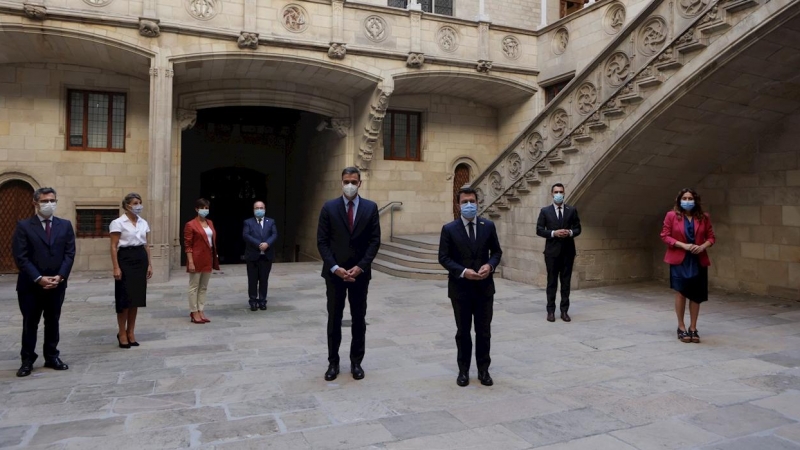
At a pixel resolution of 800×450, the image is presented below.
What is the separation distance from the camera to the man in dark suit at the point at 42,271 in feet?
16.6

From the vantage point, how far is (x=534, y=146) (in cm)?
1080

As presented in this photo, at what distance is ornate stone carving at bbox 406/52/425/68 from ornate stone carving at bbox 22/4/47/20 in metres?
7.93

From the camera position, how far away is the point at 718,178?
1015cm

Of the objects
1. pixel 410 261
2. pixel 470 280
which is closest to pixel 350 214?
pixel 470 280

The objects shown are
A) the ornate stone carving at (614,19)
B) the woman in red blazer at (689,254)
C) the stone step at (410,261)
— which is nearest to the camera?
the woman in red blazer at (689,254)

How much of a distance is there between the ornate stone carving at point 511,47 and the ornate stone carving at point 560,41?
102cm

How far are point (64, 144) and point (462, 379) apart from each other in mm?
12567

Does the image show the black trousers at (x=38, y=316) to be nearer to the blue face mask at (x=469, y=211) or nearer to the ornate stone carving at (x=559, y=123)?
the blue face mask at (x=469, y=211)

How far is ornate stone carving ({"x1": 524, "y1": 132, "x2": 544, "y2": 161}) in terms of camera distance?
419 inches

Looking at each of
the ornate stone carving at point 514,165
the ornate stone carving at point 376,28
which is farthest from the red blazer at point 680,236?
the ornate stone carving at point 376,28

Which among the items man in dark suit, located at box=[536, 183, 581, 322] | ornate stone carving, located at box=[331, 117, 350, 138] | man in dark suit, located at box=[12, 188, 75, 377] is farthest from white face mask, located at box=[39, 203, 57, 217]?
ornate stone carving, located at box=[331, 117, 350, 138]

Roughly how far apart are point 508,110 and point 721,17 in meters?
9.94

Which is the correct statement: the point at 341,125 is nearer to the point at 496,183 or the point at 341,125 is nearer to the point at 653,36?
the point at 496,183

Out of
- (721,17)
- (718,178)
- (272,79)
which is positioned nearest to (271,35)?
(272,79)
